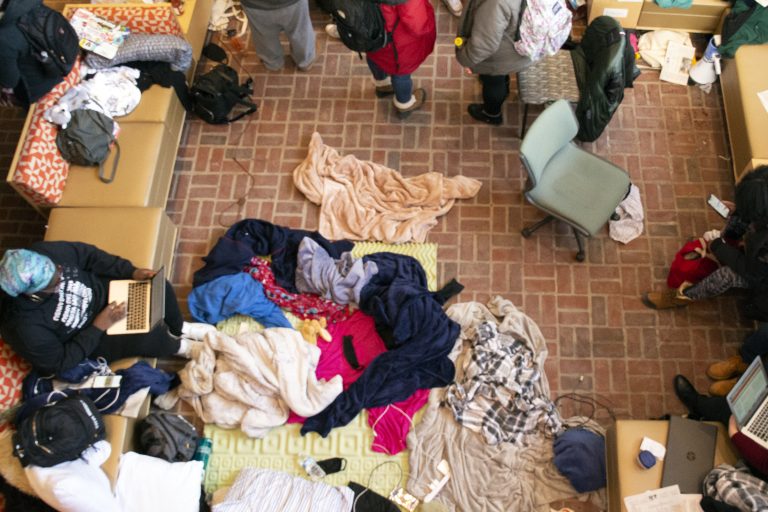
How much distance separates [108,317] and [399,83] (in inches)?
103

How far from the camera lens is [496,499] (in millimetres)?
4066

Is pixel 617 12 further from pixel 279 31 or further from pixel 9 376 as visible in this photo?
pixel 9 376

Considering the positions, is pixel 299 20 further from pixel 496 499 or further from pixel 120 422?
pixel 496 499

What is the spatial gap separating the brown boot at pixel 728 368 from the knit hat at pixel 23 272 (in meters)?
4.02

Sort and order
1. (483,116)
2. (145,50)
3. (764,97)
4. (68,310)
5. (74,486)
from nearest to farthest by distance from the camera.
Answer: (74,486)
(68,310)
(764,97)
(145,50)
(483,116)

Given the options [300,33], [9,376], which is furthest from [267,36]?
[9,376]

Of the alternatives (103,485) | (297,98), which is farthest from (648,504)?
(297,98)

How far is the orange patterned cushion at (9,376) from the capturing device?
3891 mm

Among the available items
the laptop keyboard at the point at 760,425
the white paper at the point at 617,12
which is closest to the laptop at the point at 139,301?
the laptop keyboard at the point at 760,425

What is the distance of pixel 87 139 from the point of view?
464 cm

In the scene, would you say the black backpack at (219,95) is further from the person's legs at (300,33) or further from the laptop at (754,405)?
the laptop at (754,405)

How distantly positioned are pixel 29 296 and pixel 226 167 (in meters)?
2.02

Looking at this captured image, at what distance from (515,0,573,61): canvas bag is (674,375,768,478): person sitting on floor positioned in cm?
230

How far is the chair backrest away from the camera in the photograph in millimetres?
4070
